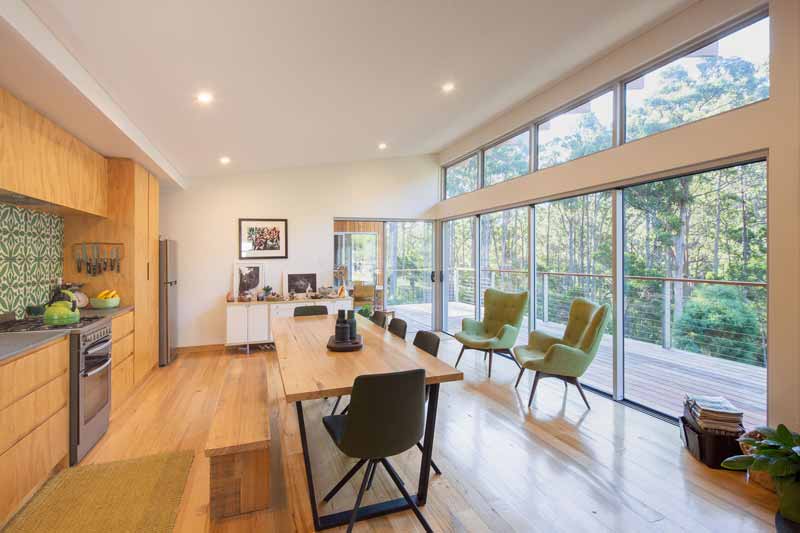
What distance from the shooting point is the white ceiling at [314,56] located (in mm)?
2092

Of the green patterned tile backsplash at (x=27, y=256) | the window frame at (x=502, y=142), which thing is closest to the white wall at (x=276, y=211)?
the window frame at (x=502, y=142)

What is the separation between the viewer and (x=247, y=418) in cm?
237

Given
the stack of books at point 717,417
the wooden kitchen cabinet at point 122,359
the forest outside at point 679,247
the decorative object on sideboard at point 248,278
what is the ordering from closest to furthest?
the stack of books at point 717,417 → the forest outside at point 679,247 → the wooden kitchen cabinet at point 122,359 → the decorative object on sideboard at point 248,278

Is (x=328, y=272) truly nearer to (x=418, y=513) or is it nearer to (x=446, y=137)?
(x=446, y=137)

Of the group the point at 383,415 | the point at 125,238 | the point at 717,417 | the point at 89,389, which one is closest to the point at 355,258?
the point at 125,238

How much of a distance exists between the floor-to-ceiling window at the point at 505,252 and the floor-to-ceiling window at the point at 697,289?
143 cm

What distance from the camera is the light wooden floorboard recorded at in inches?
81.0

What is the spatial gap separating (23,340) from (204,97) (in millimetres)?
2064

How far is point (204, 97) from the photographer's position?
3.02m

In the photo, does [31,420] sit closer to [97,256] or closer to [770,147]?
[97,256]

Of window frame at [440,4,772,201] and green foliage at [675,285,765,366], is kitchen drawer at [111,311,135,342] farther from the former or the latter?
green foliage at [675,285,765,366]

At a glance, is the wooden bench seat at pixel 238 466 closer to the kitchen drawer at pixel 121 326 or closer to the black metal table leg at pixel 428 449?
the black metal table leg at pixel 428 449

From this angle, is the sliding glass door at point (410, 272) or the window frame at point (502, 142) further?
the sliding glass door at point (410, 272)

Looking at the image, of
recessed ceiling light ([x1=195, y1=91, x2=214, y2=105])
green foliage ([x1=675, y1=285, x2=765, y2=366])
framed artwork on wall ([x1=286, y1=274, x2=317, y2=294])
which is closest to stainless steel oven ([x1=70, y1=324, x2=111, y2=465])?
recessed ceiling light ([x1=195, y1=91, x2=214, y2=105])
